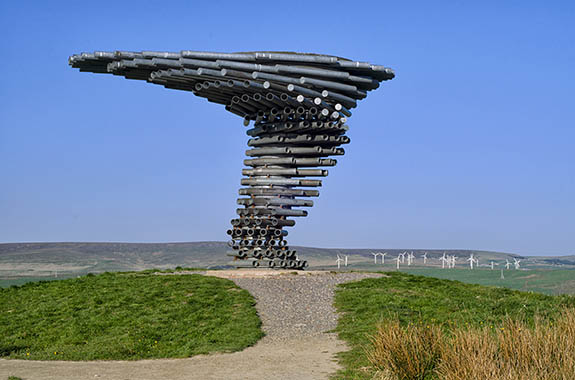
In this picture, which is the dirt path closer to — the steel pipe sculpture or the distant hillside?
the steel pipe sculpture

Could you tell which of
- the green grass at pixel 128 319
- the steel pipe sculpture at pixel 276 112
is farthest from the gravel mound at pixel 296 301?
the steel pipe sculpture at pixel 276 112

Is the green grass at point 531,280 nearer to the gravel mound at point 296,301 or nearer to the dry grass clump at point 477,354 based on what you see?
the gravel mound at point 296,301

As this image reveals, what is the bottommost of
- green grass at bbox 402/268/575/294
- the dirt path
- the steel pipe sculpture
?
the dirt path

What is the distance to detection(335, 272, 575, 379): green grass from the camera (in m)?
15.1

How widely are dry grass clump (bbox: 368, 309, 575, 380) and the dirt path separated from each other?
1.83m

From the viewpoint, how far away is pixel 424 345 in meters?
10.4

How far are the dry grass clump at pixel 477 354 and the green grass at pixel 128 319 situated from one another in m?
5.16

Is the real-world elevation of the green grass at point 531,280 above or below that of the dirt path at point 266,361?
above

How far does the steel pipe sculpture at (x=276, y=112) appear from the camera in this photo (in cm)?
2420

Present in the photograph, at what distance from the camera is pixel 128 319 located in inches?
689

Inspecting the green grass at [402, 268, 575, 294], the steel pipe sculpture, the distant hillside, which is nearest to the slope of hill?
the distant hillside

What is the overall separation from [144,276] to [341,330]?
10.2 metres

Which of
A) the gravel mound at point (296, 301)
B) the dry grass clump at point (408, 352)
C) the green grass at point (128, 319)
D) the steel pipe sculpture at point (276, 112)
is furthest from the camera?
the steel pipe sculpture at point (276, 112)

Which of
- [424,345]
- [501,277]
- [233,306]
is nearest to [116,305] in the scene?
[233,306]
